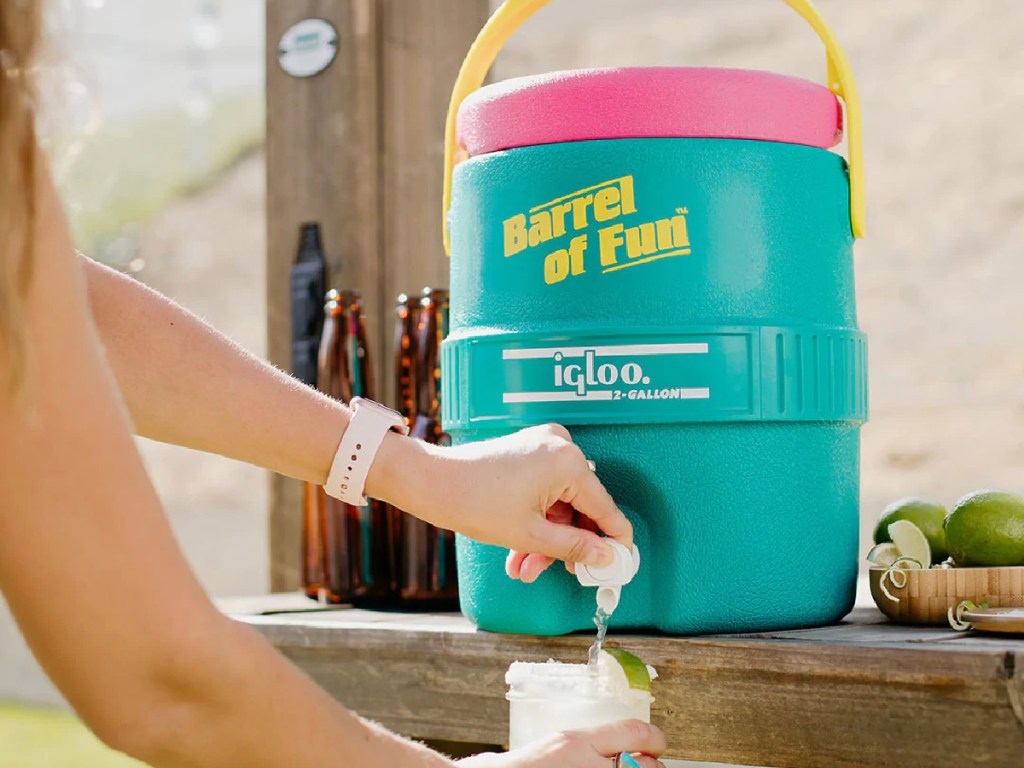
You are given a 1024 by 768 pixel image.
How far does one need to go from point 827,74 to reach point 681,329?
1.11ft

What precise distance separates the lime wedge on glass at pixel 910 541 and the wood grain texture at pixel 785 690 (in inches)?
3.2

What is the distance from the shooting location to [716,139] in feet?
4.35

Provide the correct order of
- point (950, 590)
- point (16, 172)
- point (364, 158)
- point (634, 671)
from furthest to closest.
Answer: point (364, 158), point (950, 590), point (634, 671), point (16, 172)

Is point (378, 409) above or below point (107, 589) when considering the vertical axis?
above

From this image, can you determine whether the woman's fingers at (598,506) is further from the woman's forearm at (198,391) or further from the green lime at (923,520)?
the green lime at (923,520)

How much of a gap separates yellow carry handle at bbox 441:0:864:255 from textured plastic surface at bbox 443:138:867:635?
0.18 ft

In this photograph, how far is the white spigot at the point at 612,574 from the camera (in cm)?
130

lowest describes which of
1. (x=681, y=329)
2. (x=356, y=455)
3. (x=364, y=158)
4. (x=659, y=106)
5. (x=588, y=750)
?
(x=588, y=750)

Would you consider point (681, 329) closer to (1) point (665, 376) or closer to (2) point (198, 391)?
(1) point (665, 376)

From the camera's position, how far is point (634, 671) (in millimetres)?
1161

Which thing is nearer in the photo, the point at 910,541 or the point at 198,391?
the point at 198,391

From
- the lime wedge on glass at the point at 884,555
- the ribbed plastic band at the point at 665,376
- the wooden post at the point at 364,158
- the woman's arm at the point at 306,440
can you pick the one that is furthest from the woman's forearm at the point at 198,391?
the wooden post at the point at 364,158

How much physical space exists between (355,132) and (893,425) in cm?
818

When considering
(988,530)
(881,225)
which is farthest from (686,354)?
(881,225)
